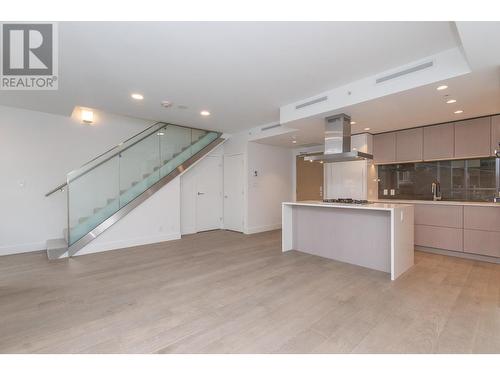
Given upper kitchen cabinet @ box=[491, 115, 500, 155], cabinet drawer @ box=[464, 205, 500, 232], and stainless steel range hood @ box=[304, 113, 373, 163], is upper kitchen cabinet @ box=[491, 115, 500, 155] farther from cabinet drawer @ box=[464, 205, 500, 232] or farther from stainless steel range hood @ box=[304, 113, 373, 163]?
stainless steel range hood @ box=[304, 113, 373, 163]

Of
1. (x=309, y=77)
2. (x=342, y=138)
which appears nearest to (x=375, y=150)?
(x=342, y=138)

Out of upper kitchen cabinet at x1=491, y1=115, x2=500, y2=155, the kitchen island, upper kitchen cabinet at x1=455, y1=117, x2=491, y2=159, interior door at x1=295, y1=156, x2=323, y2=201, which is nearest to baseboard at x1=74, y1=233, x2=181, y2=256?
the kitchen island

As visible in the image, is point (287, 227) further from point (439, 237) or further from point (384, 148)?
point (384, 148)

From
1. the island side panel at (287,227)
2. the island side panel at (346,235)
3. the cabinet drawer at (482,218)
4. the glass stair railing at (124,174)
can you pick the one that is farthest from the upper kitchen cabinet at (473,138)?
the glass stair railing at (124,174)

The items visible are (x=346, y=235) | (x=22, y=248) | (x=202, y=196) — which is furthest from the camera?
(x=202, y=196)

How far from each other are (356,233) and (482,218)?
218cm

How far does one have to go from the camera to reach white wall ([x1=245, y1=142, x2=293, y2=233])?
661 centimetres

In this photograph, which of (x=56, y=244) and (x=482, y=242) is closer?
(x=482, y=242)

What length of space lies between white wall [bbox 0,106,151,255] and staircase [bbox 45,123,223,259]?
0.30 m

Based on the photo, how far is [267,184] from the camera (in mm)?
7082

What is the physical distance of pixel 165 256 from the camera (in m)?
4.34

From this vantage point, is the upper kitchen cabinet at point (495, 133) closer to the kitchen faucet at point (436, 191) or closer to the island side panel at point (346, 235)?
the kitchen faucet at point (436, 191)

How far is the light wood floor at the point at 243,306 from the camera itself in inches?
75.4

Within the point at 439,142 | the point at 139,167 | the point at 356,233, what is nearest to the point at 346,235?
the point at 356,233
